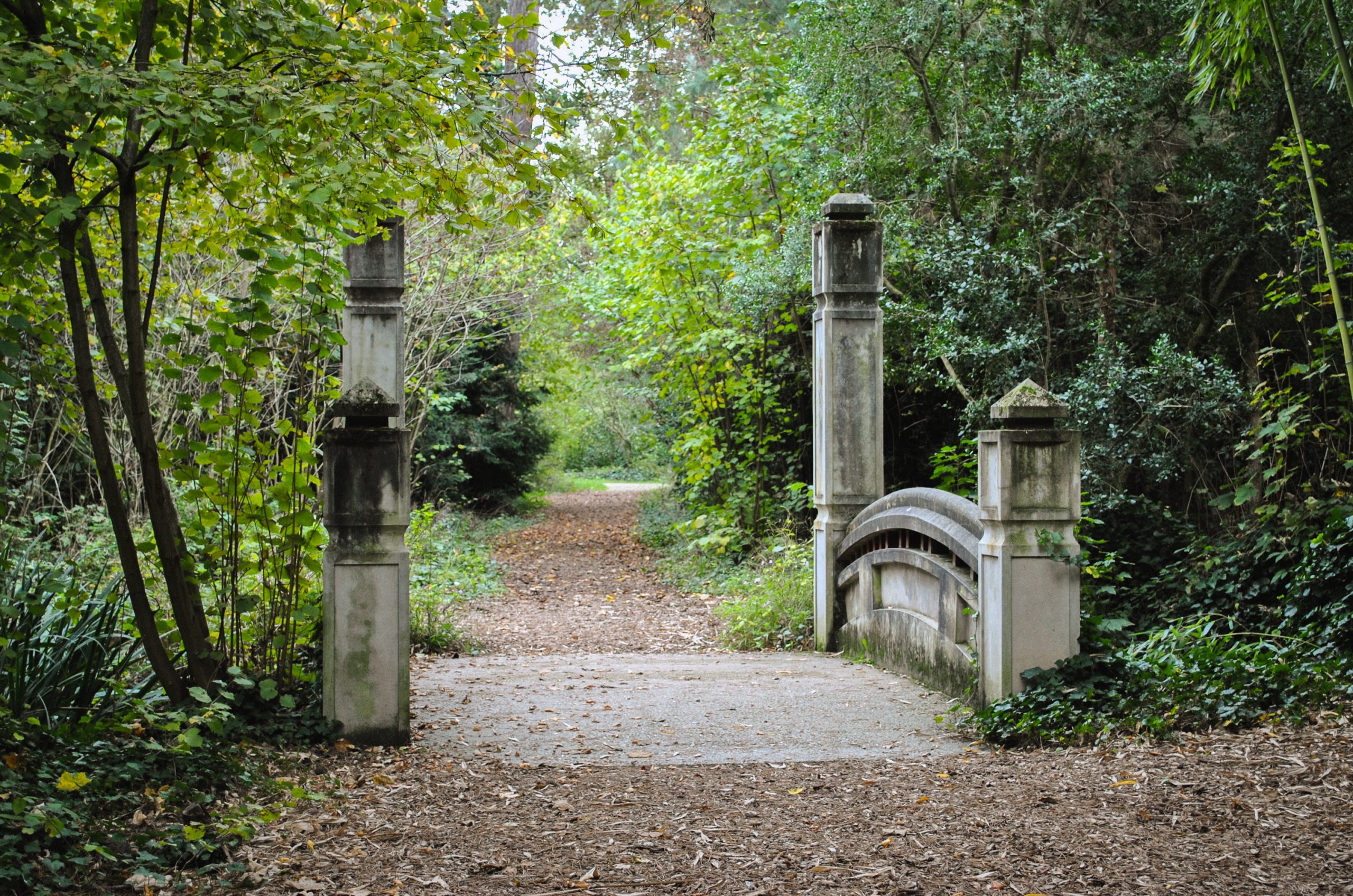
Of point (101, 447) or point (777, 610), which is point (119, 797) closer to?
point (101, 447)

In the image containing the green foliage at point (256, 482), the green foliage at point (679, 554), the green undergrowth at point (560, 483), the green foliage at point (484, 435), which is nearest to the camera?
the green foliage at point (256, 482)

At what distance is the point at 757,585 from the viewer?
9.88 metres

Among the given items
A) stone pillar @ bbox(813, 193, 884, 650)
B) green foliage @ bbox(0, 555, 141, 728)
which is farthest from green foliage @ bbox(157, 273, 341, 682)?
stone pillar @ bbox(813, 193, 884, 650)

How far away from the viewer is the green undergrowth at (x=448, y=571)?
320 inches

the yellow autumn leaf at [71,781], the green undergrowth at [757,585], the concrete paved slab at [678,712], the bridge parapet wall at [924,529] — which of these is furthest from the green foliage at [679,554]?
the yellow autumn leaf at [71,781]

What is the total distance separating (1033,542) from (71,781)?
4.12m

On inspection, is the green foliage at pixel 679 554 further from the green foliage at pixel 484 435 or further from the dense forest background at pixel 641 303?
the green foliage at pixel 484 435

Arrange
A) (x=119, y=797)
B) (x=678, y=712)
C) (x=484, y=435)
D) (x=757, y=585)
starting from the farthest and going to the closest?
(x=484, y=435) < (x=757, y=585) < (x=678, y=712) < (x=119, y=797)

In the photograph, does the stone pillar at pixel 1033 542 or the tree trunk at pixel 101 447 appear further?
the stone pillar at pixel 1033 542

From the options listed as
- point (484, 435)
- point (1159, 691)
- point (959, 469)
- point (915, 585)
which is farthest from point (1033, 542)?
point (484, 435)

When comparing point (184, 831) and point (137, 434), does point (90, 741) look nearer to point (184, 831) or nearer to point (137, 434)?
point (184, 831)

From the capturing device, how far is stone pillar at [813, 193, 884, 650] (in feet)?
26.2

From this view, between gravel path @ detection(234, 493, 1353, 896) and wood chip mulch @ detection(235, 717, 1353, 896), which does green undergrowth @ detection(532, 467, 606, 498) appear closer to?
gravel path @ detection(234, 493, 1353, 896)

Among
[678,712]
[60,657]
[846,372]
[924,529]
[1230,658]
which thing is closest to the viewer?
[60,657]
